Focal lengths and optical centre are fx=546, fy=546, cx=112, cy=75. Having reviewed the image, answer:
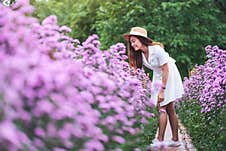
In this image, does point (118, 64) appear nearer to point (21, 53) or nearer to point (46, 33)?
point (46, 33)

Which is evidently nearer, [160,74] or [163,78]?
[163,78]

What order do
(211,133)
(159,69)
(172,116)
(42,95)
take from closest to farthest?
(42,95) → (211,133) → (159,69) → (172,116)

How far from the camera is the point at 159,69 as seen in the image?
20.5ft

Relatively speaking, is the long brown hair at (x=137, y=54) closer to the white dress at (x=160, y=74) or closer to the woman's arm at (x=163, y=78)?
the white dress at (x=160, y=74)

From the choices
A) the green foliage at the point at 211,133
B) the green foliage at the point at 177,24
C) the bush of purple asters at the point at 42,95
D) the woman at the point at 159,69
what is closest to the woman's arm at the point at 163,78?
the woman at the point at 159,69

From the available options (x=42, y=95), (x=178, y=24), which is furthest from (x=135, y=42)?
(x=178, y=24)

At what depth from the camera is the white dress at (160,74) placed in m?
6.03

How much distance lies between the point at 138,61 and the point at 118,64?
9.06 feet

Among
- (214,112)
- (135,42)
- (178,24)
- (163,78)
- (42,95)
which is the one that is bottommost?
(214,112)

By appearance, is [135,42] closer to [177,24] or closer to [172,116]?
[172,116]

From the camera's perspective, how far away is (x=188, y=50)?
16.2 m

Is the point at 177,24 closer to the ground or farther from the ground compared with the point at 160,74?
farther from the ground

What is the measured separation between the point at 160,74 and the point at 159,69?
6 centimetres

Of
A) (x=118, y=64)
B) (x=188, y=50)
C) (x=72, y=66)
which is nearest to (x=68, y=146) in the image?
(x=72, y=66)
